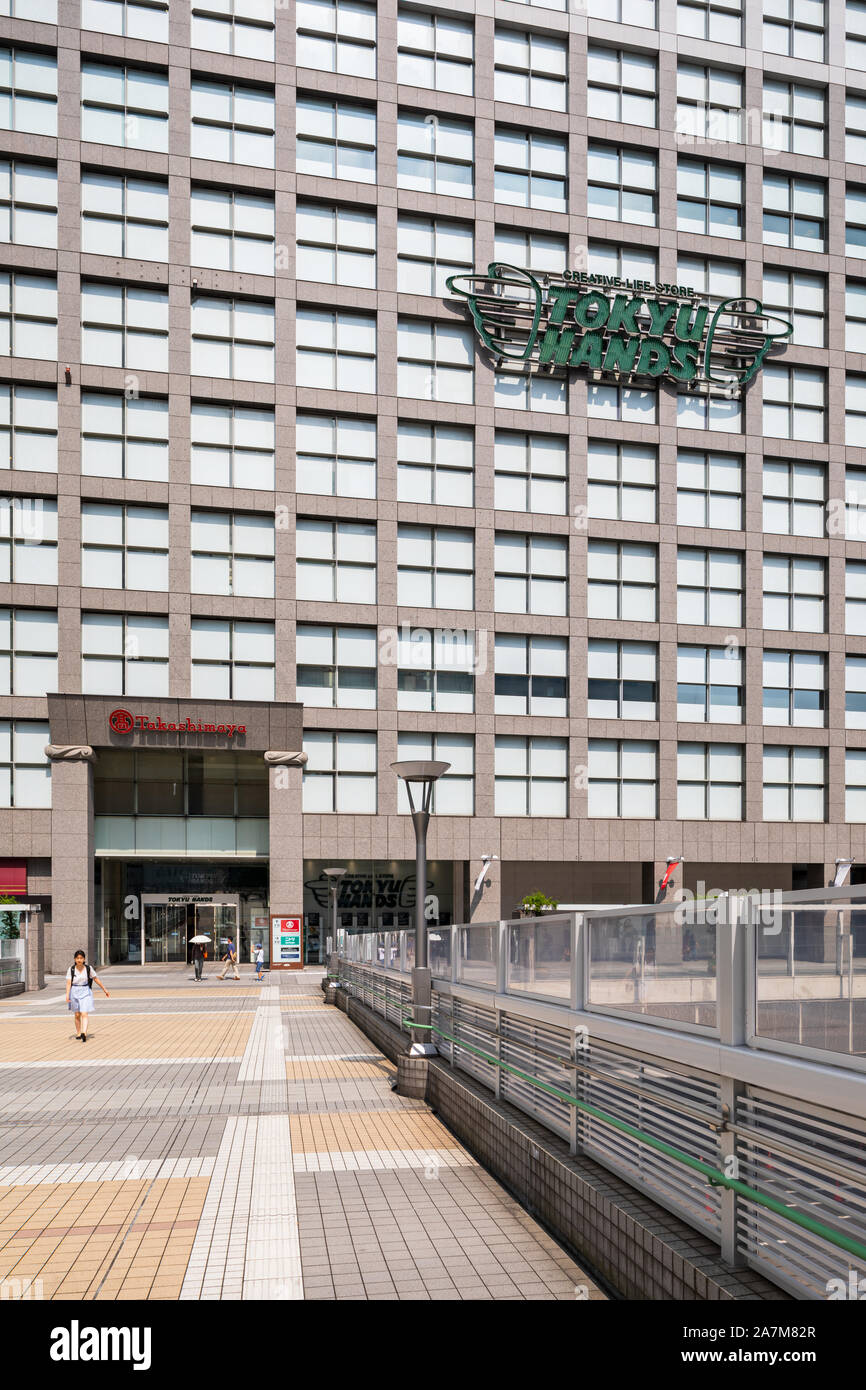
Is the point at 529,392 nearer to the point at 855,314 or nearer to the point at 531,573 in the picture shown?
the point at 531,573

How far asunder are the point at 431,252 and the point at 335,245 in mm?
3691

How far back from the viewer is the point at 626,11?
4531 cm

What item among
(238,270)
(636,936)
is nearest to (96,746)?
(238,270)

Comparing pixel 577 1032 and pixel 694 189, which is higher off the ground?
pixel 694 189

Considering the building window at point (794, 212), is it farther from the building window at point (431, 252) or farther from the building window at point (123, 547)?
the building window at point (123, 547)

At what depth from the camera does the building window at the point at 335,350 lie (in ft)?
135

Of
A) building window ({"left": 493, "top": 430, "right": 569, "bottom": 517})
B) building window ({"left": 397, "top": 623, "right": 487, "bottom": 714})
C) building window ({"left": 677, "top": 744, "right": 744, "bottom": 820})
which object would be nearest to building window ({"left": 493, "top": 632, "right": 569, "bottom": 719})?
building window ({"left": 397, "top": 623, "right": 487, "bottom": 714})

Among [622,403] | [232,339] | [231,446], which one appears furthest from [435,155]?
[231,446]

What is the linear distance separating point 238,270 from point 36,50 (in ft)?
32.6

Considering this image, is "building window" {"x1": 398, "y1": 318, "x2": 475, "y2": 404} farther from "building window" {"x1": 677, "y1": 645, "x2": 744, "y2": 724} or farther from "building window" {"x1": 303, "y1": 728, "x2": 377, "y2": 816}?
"building window" {"x1": 677, "y1": 645, "x2": 744, "y2": 724}

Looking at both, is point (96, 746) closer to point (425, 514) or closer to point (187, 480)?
point (187, 480)

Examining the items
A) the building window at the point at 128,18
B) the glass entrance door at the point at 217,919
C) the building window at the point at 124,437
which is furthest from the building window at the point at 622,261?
the glass entrance door at the point at 217,919

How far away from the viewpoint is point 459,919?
142ft

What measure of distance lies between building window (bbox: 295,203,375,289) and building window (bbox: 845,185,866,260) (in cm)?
2025
